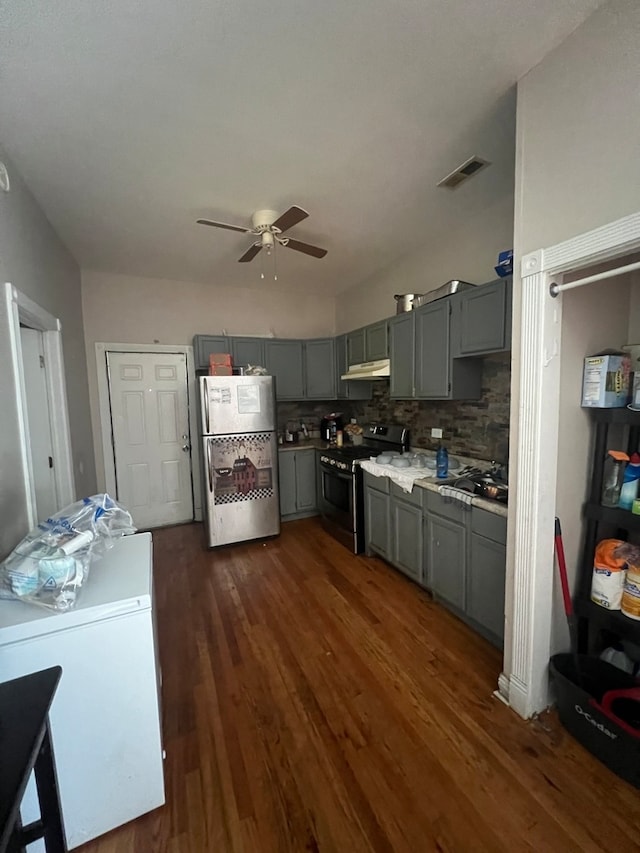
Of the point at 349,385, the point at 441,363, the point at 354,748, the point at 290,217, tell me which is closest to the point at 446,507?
the point at 441,363

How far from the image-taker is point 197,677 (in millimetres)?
1921

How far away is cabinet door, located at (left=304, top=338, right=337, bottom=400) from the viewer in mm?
4316

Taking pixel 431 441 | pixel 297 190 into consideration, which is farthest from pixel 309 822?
pixel 297 190

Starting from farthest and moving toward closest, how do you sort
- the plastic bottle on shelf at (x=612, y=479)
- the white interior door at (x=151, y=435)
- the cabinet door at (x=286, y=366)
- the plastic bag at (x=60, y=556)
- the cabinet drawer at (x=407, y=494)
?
the cabinet door at (x=286, y=366)
the white interior door at (x=151, y=435)
the cabinet drawer at (x=407, y=494)
the plastic bottle on shelf at (x=612, y=479)
the plastic bag at (x=60, y=556)

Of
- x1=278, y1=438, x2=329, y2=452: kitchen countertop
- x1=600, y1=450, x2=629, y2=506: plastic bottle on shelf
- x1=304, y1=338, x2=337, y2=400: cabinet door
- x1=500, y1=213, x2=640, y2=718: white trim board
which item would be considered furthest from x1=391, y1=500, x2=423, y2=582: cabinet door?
x1=304, y1=338, x2=337, y2=400: cabinet door

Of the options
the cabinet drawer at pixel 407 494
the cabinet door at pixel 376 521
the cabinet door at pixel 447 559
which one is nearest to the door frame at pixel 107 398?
the cabinet door at pixel 376 521

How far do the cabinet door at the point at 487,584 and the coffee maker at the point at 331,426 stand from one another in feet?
7.77

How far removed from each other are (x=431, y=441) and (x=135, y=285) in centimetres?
358

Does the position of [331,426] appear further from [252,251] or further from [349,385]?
[252,251]

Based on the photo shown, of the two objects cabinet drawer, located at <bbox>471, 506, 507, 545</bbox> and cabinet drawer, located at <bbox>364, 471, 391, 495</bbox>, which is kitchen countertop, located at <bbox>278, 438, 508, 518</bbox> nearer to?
cabinet drawer, located at <bbox>471, 506, 507, 545</bbox>

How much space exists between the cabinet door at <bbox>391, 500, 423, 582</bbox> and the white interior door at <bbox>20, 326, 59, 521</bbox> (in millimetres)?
2489

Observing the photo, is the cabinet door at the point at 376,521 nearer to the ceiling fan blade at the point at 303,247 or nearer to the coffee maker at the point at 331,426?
the coffee maker at the point at 331,426

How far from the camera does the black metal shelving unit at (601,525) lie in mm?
1480

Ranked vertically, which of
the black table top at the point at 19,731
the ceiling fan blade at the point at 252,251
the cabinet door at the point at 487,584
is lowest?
the cabinet door at the point at 487,584
